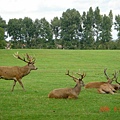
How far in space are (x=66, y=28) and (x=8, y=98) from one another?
69.6 m

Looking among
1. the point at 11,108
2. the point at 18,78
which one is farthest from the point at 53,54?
the point at 11,108

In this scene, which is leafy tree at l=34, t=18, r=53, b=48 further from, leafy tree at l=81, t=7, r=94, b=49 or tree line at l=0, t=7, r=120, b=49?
leafy tree at l=81, t=7, r=94, b=49

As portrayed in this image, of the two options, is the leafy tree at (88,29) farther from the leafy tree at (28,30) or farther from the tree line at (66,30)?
the leafy tree at (28,30)

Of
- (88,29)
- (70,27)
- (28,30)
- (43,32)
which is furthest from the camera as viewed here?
(28,30)

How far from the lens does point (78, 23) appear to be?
271 ft

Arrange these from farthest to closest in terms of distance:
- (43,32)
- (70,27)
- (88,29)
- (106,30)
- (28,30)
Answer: (28,30)
(106,30)
(43,32)
(88,29)
(70,27)

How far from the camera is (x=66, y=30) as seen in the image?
274 feet

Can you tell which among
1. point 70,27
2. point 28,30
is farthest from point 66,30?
point 28,30

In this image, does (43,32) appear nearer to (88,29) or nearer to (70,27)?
(70,27)

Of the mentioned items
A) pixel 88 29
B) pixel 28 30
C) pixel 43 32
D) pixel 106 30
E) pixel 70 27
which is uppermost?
pixel 70 27

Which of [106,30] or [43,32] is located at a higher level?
[106,30]

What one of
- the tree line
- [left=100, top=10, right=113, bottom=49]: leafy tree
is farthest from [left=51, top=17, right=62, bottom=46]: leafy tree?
[left=100, top=10, right=113, bottom=49]: leafy tree

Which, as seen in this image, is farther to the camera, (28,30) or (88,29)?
(28,30)

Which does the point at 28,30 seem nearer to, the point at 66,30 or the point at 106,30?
the point at 66,30
